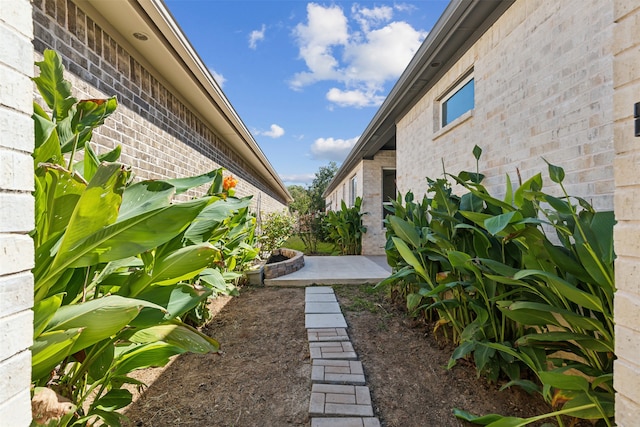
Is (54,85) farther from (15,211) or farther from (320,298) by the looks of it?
(320,298)

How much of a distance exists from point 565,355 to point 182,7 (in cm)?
558

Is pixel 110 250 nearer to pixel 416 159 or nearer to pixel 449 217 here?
pixel 449 217

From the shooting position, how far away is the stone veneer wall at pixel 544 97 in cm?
216

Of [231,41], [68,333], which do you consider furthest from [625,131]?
[231,41]

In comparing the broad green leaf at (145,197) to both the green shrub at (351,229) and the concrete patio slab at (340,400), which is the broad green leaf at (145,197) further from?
the green shrub at (351,229)

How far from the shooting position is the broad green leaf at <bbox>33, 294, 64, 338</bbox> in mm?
1049

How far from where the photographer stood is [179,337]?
1.38 metres

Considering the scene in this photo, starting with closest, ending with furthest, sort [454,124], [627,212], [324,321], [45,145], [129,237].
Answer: [627,212] → [129,237] → [45,145] → [324,321] → [454,124]

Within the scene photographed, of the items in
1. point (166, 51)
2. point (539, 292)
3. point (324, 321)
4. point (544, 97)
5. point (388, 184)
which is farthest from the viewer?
point (388, 184)

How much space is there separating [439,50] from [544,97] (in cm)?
183

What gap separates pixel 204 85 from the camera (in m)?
4.25

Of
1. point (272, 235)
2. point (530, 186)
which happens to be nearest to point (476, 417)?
point (530, 186)

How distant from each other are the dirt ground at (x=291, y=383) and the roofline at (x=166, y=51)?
9.62 ft

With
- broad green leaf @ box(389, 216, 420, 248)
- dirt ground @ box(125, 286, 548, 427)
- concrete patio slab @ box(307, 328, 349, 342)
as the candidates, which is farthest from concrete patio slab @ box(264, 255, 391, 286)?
broad green leaf @ box(389, 216, 420, 248)
